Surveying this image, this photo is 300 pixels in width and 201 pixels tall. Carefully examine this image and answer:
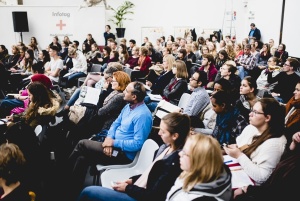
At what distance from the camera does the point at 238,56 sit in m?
8.98

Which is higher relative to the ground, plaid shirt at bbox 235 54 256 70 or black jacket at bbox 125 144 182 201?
plaid shirt at bbox 235 54 256 70

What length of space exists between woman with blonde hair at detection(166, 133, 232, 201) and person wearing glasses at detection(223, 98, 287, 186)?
548mm

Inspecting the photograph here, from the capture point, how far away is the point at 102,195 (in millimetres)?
2395

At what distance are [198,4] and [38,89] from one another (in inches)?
452

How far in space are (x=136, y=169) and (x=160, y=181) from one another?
811 mm

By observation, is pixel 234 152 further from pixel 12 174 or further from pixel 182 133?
pixel 12 174

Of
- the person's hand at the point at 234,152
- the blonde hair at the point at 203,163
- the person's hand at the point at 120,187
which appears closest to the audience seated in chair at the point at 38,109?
the person's hand at the point at 120,187

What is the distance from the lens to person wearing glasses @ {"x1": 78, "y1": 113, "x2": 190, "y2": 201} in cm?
217

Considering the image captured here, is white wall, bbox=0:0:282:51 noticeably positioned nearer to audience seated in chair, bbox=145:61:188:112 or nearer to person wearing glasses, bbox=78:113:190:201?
audience seated in chair, bbox=145:61:188:112

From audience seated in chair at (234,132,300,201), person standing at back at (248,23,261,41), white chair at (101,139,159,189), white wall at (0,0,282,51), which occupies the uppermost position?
white wall at (0,0,282,51)

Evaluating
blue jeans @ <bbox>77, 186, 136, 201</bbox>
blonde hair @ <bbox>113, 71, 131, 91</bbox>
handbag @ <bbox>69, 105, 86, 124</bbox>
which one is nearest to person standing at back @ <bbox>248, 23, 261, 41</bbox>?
blonde hair @ <bbox>113, 71, 131, 91</bbox>

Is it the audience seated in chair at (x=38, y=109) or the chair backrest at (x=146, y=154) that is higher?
the audience seated in chair at (x=38, y=109)

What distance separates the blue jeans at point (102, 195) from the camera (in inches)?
92.8

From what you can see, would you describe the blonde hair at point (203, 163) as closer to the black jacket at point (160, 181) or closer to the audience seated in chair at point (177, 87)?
the black jacket at point (160, 181)
